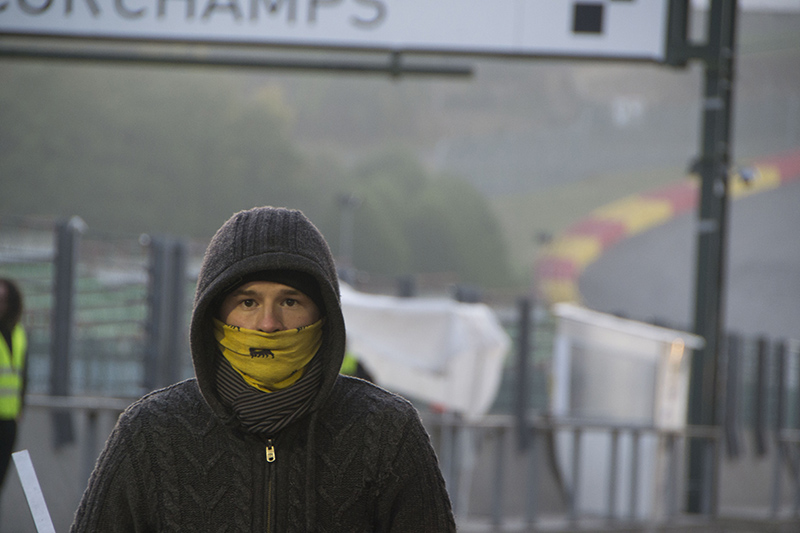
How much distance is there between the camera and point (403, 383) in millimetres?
9000

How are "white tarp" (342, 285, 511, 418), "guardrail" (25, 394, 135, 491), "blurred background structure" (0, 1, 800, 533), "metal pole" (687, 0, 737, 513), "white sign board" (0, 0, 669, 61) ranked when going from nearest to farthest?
"guardrail" (25, 394, 135, 491) < "white sign board" (0, 0, 669, 61) < "white tarp" (342, 285, 511, 418) < "metal pole" (687, 0, 737, 513) < "blurred background structure" (0, 1, 800, 533)

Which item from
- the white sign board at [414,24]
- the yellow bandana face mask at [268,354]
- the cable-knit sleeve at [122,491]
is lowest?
the cable-knit sleeve at [122,491]

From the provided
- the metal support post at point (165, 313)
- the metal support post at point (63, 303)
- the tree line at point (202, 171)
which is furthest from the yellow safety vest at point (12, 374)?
the tree line at point (202, 171)

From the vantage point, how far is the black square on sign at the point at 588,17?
715cm

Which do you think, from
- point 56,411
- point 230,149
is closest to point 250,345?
point 56,411

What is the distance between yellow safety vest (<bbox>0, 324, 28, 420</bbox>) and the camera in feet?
20.9

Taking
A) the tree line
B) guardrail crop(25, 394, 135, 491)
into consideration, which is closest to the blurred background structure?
the tree line

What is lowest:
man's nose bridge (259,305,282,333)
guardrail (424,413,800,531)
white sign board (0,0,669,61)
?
guardrail (424,413,800,531)

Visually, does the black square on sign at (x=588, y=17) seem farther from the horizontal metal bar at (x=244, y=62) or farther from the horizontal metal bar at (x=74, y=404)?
the horizontal metal bar at (x=74, y=404)

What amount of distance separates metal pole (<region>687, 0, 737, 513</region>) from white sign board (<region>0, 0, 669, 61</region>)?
202cm

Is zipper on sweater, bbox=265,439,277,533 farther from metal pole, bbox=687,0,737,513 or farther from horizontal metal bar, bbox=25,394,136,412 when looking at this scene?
metal pole, bbox=687,0,737,513

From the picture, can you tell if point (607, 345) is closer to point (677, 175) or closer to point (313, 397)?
point (313, 397)

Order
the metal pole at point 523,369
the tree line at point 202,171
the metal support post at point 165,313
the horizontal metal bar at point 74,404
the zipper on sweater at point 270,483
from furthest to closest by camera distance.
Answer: the tree line at point 202,171, the metal pole at point 523,369, the metal support post at point 165,313, the horizontal metal bar at point 74,404, the zipper on sweater at point 270,483

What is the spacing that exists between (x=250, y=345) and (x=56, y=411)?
555 cm
